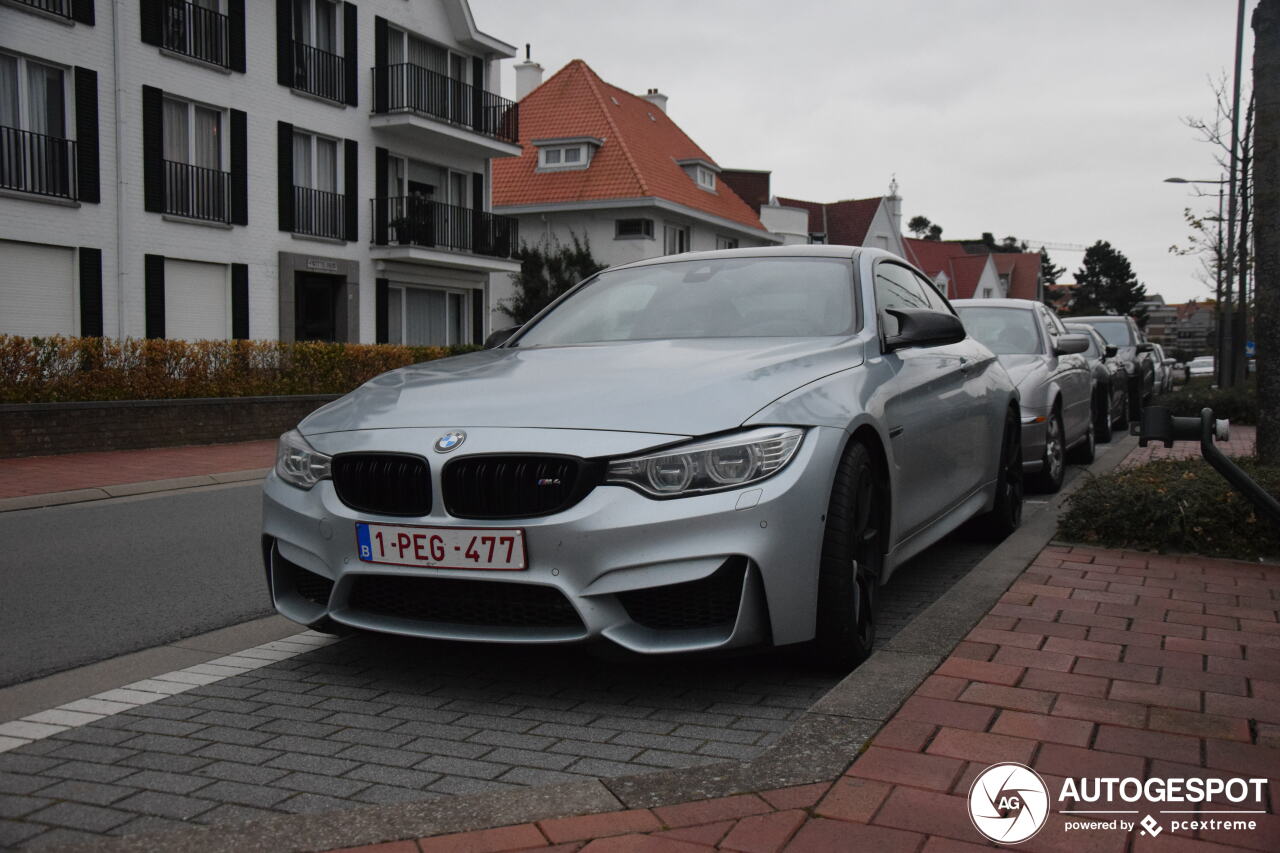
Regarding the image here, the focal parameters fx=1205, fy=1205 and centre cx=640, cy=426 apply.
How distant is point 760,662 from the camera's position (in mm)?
4469

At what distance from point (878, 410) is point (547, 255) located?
35.0 metres

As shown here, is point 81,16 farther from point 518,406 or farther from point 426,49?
point 518,406

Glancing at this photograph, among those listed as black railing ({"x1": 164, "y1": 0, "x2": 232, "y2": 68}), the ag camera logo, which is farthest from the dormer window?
the ag camera logo

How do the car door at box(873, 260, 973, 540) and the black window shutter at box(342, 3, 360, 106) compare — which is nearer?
the car door at box(873, 260, 973, 540)

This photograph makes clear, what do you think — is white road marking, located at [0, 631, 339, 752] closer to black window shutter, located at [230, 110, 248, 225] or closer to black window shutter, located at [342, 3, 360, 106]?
black window shutter, located at [230, 110, 248, 225]

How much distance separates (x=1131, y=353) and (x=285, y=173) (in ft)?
54.2

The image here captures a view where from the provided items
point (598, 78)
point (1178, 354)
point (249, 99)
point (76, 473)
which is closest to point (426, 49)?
point (249, 99)

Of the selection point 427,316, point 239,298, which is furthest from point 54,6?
point 427,316

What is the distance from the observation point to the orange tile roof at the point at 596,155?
3956 centimetres

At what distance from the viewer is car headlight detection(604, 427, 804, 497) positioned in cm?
372

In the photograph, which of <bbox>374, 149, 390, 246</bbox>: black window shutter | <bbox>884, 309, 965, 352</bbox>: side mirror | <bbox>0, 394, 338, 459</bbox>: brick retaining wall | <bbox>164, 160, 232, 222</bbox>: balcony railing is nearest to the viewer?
<bbox>884, 309, 965, 352</bbox>: side mirror

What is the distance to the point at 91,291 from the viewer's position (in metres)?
20.4

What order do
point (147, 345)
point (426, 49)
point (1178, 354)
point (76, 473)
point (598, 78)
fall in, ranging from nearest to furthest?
point (76, 473)
point (147, 345)
point (426, 49)
point (598, 78)
point (1178, 354)

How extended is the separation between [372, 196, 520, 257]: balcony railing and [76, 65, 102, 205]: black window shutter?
762 centimetres
